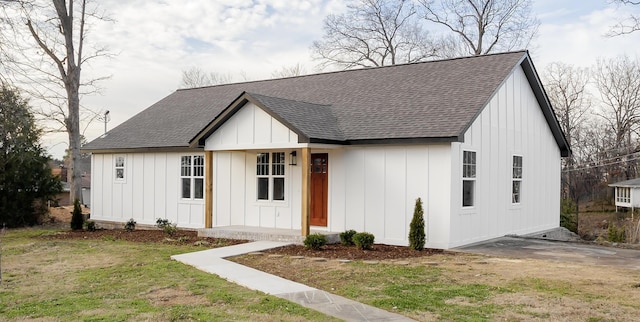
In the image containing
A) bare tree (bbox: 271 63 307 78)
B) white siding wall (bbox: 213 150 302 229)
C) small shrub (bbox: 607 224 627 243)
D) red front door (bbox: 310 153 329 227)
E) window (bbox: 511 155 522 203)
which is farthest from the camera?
bare tree (bbox: 271 63 307 78)

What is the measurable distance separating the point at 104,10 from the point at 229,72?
2542 centimetres

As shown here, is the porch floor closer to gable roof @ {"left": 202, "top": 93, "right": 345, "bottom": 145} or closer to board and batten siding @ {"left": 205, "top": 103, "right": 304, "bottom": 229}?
board and batten siding @ {"left": 205, "top": 103, "right": 304, "bottom": 229}

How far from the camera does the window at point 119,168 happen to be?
20.6m

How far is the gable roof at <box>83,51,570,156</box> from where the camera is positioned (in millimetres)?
13977

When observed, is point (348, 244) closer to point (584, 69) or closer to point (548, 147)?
point (548, 147)

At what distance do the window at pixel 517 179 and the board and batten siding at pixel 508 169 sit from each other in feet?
0.60

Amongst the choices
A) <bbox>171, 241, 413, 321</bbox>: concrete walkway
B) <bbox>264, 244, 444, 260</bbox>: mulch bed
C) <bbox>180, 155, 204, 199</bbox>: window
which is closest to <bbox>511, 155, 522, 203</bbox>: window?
<bbox>264, 244, 444, 260</bbox>: mulch bed

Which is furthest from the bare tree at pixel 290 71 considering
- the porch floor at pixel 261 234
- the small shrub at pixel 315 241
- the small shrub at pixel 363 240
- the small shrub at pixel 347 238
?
the small shrub at pixel 363 240

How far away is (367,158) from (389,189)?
1.02m

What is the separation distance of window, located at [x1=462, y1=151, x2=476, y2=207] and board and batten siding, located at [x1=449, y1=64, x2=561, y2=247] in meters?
0.18

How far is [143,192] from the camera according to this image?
19.8 meters

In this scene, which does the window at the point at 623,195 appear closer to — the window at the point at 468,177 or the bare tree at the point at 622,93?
the bare tree at the point at 622,93

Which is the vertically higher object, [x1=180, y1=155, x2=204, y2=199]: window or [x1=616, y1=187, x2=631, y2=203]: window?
[x1=180, y1=155, x2=204, y2=199]: window

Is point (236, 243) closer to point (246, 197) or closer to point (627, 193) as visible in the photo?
point (246, 197)
